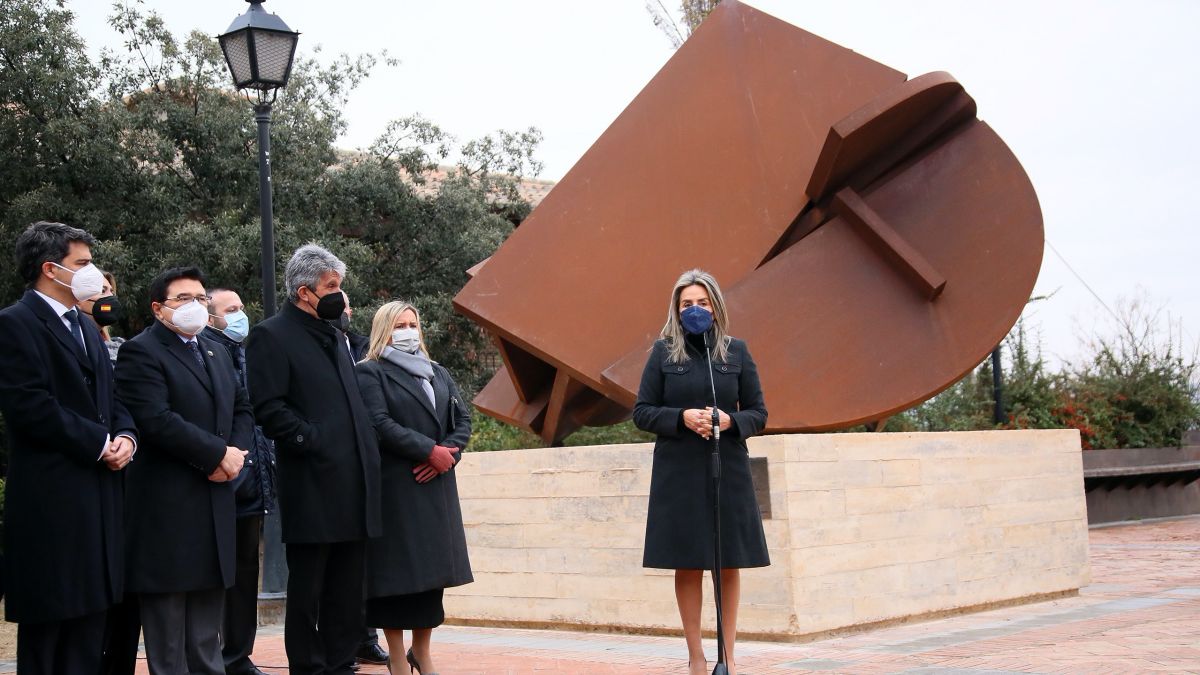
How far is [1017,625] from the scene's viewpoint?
7.21 meters

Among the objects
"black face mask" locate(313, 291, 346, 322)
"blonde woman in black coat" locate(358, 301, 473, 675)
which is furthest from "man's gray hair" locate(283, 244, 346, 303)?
"blonde woman in black coat" locate(358, 301, 473, 675)

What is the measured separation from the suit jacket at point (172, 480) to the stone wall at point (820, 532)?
3.08m

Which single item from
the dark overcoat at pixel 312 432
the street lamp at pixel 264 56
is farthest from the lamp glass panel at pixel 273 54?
the dark overcoat at pixel 312 432

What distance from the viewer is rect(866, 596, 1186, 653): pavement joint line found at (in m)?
6.50

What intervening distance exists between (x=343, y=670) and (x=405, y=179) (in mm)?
15767

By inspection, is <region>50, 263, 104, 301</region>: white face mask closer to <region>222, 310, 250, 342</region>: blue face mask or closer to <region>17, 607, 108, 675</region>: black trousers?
<region>17, 607, 108, 675</region>: black trousers

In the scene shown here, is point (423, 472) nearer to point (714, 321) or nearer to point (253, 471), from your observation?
point (253, 471)

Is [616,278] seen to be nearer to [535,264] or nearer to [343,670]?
[535,264]

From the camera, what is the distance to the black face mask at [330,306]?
5125 mm

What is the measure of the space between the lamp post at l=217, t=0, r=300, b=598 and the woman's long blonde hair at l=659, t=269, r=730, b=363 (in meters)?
4.29

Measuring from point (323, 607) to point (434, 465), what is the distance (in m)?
0.74

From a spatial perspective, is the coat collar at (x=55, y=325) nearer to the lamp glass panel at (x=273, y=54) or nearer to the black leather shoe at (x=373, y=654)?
the black leather shoe at (x=373, y=654)

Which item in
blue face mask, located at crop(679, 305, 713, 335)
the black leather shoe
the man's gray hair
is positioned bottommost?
the black leather shoe

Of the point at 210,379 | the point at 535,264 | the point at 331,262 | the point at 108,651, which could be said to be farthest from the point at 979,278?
the point at 108,651
